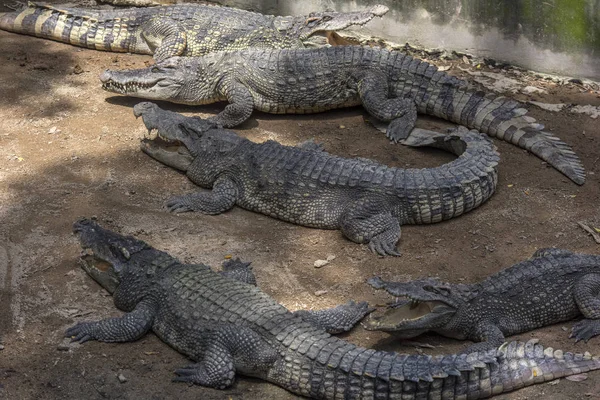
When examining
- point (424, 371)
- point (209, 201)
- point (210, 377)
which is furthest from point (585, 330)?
point (209, 201)

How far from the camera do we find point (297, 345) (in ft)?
16.3

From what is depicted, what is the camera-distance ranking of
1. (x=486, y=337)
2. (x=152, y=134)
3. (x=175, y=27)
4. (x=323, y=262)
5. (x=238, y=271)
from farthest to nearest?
(x=175, y=27)
(x=152, y=134)
(x=323, y=262)
(x=238, y=271)
(x=486, y=337)

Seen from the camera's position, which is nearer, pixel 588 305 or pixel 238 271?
pixel 588 305

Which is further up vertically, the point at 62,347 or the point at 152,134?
the point at 152,134

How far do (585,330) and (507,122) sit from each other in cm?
308

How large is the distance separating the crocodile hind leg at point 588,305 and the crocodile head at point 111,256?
9.20ft

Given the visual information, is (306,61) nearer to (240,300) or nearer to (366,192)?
(366,192)

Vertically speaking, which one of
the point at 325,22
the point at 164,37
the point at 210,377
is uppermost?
the point at 325,22

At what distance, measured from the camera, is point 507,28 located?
917 cm

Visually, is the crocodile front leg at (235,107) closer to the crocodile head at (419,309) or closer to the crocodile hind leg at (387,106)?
the crocodile hind leg at (387,106)

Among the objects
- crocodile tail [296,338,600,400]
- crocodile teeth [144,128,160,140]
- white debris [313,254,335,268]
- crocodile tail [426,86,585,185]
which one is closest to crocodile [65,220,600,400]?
crocodile tail [296,338,600,400]

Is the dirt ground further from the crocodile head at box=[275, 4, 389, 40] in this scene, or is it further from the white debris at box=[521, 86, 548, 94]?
the crocodile head at box=[275, 4, 389, 40]

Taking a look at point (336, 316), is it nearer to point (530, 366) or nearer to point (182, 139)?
point (530, 366)

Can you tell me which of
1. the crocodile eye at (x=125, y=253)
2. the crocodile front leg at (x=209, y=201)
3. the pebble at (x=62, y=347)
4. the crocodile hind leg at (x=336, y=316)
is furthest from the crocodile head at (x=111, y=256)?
the crocodile hind leg at (x=336, y=316)
